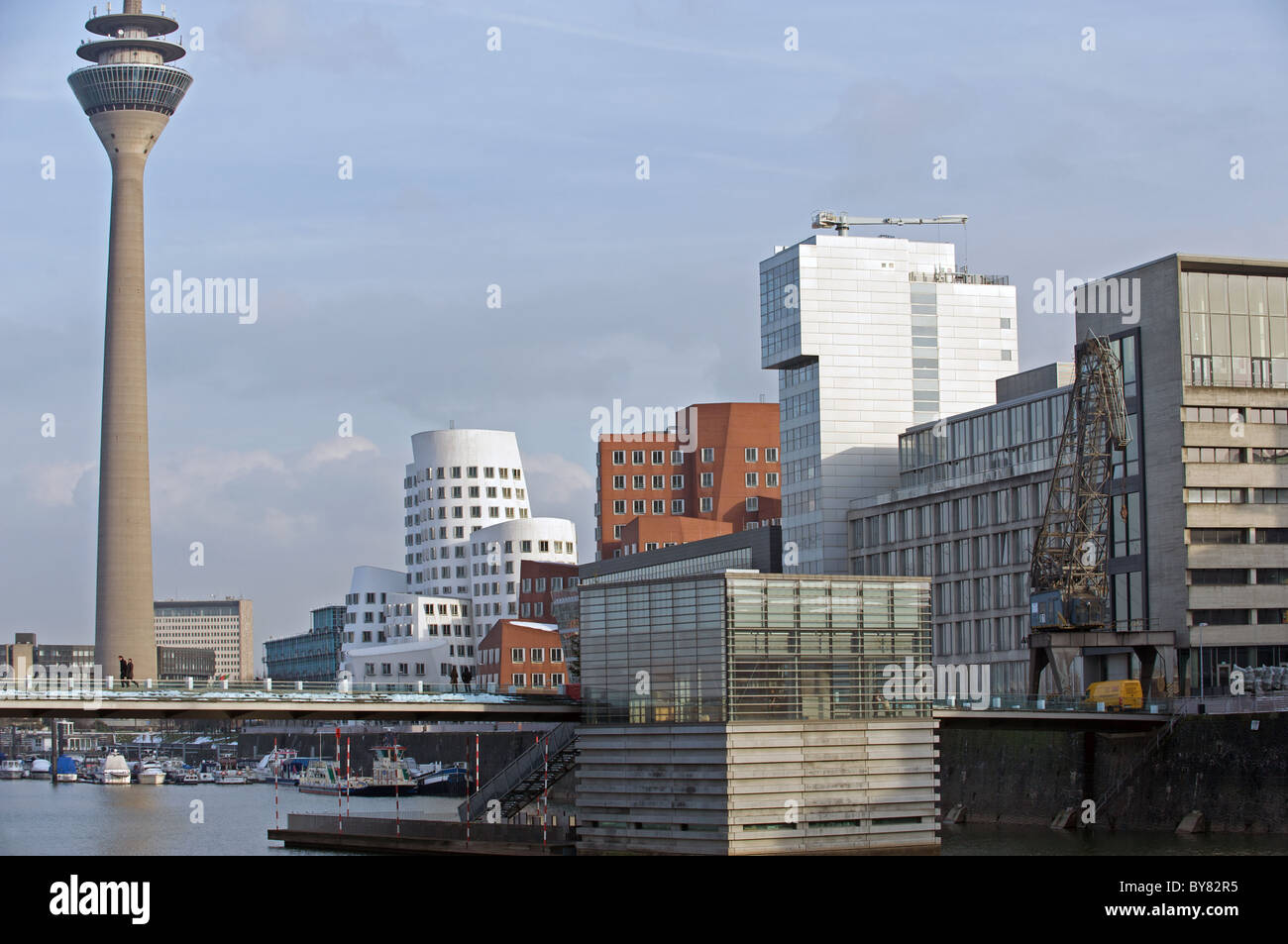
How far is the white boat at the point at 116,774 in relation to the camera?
187 m

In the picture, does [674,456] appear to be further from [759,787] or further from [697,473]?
[759,787]

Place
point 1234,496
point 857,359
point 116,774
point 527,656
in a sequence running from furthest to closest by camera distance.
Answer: point 527,656, point 116,774, point 857,359, point 1234,496

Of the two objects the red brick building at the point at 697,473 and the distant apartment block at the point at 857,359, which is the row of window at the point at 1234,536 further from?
the red brick building at the point at 697,473

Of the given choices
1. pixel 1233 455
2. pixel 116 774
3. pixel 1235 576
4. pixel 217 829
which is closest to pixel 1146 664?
pixel 1235 576

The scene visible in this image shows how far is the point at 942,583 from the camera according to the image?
5197 inches

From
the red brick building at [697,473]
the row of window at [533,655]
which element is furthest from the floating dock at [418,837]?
the row of window at [533,655]

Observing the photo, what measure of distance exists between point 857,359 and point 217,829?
201ft

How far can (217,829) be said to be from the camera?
110812 millimetres

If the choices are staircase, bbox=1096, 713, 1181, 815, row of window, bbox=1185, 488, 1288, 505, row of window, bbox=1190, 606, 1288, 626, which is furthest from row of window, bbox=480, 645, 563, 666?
staircase, bbox=1096, 713, 1181, 815

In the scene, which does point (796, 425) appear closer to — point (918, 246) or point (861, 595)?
point (918, 246)

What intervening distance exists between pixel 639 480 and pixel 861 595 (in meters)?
117

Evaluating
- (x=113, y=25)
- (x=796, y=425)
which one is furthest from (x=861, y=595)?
(x=113, y=25)

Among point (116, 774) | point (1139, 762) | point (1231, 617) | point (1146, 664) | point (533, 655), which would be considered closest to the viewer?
point (1139, 762)

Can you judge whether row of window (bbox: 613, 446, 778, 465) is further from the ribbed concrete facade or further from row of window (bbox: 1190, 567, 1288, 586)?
the ribbed concrete facade
